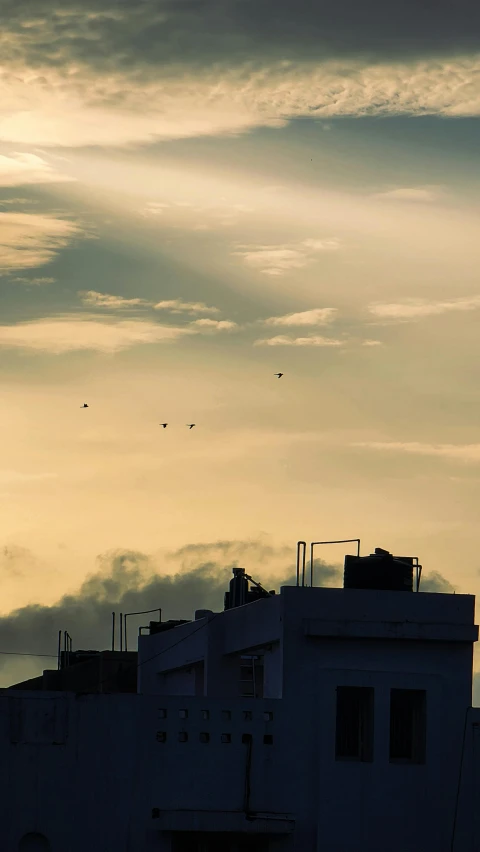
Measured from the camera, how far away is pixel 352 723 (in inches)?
1892

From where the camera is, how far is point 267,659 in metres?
49.5

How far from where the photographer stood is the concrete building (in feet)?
147

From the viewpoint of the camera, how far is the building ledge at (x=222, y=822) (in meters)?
45.6

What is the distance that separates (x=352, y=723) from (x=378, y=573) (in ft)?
16.0

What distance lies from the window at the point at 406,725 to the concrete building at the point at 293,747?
0.14 feet

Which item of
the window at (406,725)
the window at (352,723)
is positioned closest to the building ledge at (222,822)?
the window at (352,723)

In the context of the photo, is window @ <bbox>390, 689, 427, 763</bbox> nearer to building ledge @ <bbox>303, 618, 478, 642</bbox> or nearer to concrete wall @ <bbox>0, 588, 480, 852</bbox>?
concrete wall @ <bbox>0, 588, 480, 852</bbox>

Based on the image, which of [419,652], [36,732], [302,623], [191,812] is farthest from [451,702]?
[36,732]

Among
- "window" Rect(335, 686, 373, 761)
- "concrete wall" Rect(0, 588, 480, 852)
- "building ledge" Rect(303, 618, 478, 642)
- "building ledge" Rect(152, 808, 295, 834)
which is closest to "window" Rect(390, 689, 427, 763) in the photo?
"concrete wall" Rect(0, 588, 480, 852)

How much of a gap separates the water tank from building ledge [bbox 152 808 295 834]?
7.74 meters

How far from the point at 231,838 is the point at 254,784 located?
1731mm

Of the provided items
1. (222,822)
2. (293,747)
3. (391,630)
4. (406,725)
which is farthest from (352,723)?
(222,822)

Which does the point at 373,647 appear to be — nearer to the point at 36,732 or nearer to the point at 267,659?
the point at 267,659

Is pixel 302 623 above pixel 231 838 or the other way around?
above
